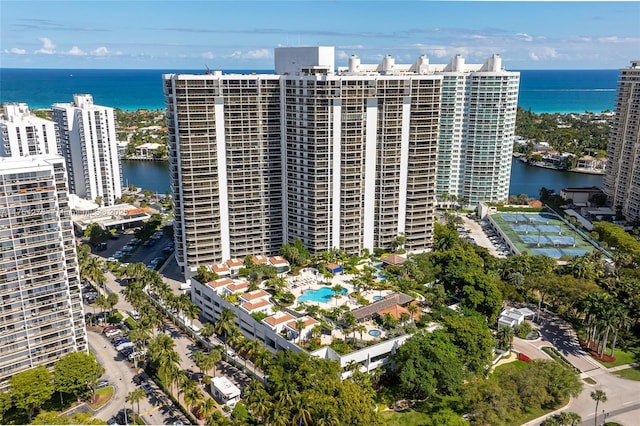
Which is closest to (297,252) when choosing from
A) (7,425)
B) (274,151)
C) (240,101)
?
(274,151)

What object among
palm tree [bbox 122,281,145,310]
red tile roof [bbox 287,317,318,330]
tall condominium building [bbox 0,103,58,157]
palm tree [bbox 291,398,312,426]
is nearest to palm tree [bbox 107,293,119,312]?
palm tree [bbox 122,281,145,310]

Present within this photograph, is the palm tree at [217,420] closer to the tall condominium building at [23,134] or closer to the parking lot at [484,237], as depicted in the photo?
the parking lot at [484,237]

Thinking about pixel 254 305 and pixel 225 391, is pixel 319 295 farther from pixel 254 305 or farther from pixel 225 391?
pixel 225 391

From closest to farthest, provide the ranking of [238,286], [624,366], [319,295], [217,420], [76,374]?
[217,420], [76,374], [624,366], [319,295], [238,286]

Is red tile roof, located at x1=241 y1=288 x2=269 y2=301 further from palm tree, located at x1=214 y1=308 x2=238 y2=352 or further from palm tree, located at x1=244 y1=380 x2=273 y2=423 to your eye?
palm tree, located at x1=244 y1=380 x2=273 y2=423

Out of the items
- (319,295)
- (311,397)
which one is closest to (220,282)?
(319,295)
